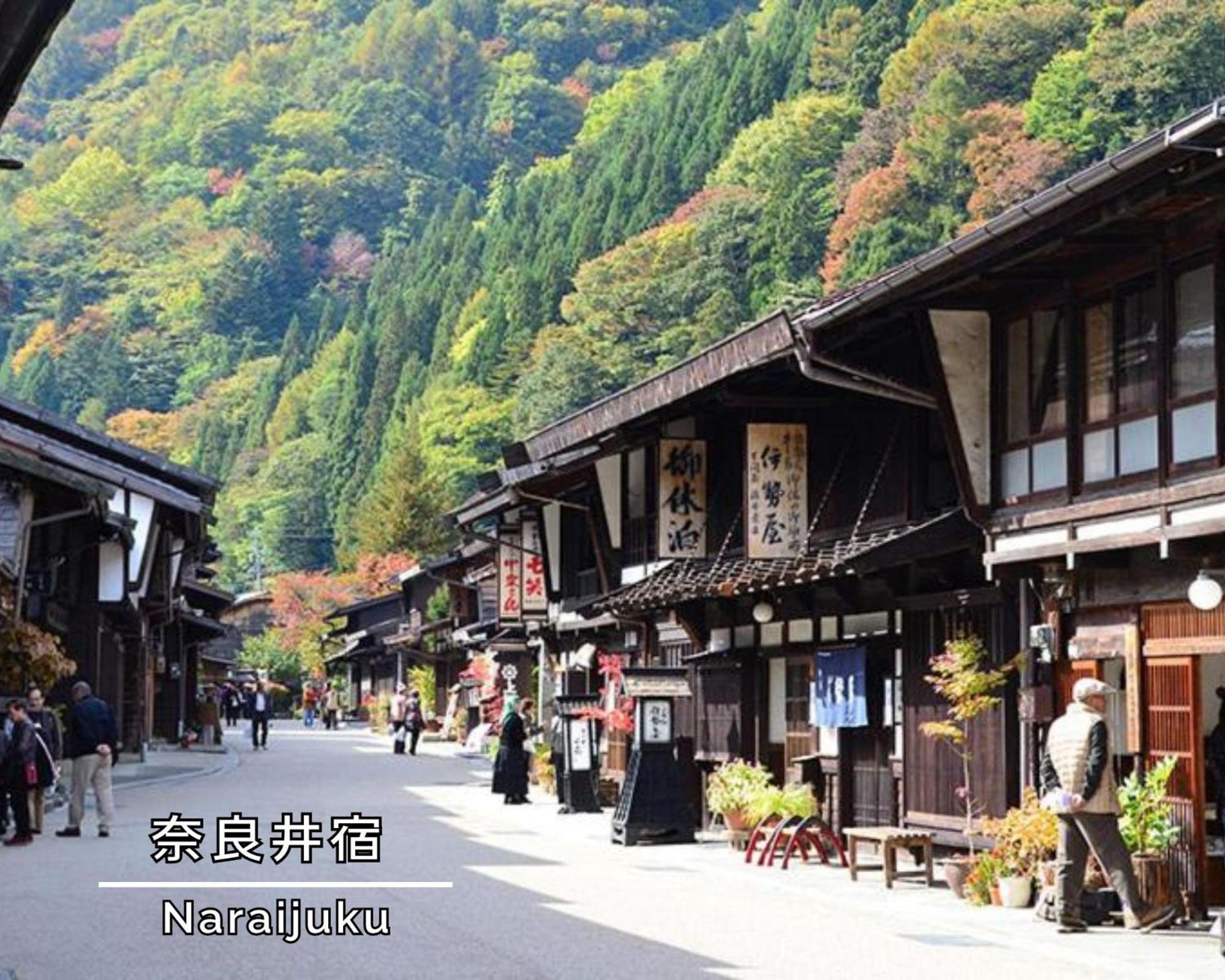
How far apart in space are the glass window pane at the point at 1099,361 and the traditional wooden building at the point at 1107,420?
0.02 metres

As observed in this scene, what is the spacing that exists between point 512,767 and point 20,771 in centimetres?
1194

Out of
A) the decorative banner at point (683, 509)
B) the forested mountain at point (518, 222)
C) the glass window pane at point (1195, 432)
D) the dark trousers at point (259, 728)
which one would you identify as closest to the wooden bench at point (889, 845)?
the glass window pane at point (1195, 432)

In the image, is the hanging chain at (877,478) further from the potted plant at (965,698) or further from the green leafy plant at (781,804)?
the green leafy plant at (781,804)

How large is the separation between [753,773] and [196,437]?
14236cm

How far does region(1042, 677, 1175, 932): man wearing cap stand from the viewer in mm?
15359

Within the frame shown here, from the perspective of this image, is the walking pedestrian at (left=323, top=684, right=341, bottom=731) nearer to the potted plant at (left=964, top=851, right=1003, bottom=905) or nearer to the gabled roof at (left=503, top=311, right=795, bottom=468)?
the gabled roof at (left=503, top=311, right=795, bottom=468)

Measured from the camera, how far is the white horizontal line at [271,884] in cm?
1825

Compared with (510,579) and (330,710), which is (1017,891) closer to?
(510,579)

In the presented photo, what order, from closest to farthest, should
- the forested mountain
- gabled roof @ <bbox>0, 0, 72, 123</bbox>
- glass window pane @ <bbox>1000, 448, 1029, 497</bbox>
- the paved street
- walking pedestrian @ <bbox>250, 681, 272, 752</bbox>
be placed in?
gabled roof @ <bbox>0, 0, 72, 123</bbox> → the paved street → glass window pane @ <bbox>1000, 448, 1029, 497</bbox> → walking pedestrian @ <bbox>250, 681, 272, 752</bbox> → the forested mountain

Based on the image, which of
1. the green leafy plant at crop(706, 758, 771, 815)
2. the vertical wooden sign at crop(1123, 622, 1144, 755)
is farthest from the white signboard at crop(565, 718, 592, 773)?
the vertical wooden sign at crop(1123, 622, 1144, 755)

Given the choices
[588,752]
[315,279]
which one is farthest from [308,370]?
[588,752]

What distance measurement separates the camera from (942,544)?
63.2 ft

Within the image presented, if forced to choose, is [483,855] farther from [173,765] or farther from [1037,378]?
[173,765]

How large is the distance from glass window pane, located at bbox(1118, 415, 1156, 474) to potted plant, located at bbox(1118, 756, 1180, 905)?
2189mm
